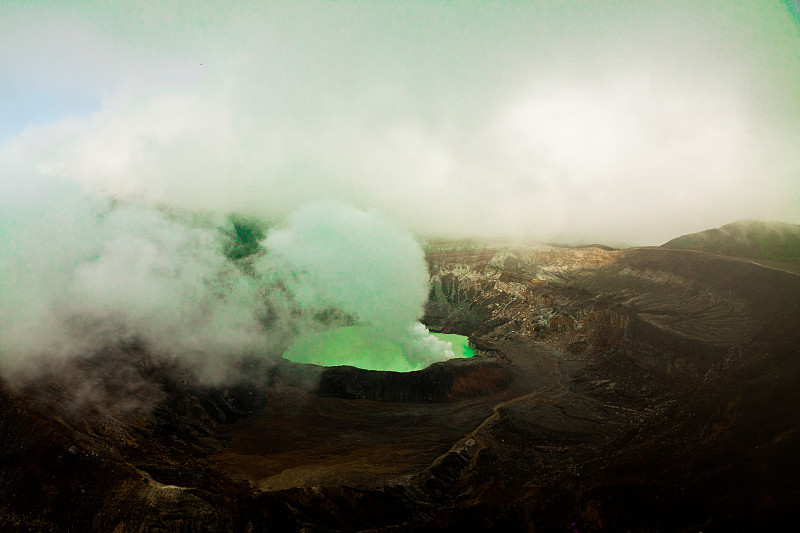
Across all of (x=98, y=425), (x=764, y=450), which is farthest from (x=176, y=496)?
(x=764, y=450)

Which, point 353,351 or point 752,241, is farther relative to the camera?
point 752,241

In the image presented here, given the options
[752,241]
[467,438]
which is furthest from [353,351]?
[752,241]

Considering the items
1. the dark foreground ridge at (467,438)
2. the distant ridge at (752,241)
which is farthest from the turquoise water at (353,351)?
the distant ridge at (752,241)

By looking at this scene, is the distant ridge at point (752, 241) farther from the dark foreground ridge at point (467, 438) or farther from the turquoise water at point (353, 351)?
the turquoise water at point (353, 351)

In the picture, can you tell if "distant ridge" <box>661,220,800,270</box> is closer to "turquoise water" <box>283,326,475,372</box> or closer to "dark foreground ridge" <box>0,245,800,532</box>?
"dark foreground ridge" <box>0,245,800,532</box>

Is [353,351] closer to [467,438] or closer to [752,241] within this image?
[467,438]

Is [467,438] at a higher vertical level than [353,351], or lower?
higher

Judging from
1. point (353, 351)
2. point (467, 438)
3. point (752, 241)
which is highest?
point (752, 241)
